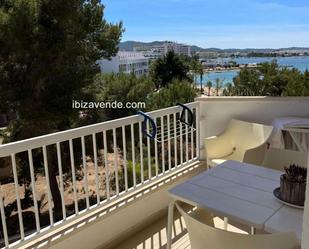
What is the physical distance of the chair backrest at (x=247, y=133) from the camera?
3248 mm

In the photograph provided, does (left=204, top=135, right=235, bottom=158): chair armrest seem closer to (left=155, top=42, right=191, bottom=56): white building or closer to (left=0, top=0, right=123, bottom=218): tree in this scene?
(left=0, top=0, right=123, bottom=218): tree

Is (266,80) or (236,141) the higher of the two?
(236,141)

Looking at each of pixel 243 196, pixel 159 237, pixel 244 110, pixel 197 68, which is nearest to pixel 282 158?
pixel 243 196

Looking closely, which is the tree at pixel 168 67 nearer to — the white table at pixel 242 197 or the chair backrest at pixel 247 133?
the chair backrest at pixel 247 133

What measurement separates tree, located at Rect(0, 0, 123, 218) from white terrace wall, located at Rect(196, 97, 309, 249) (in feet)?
22.2

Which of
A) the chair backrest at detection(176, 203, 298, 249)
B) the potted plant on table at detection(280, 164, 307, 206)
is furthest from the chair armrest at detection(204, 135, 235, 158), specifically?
the chair backrest at detection(176, 203, 298, 249)

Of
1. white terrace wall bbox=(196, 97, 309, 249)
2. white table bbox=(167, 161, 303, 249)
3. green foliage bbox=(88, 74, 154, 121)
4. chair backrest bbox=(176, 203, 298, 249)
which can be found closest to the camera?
chair backrest bbox=(176, 203, 298, 249)

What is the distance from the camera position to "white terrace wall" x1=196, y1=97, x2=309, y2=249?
361 cm

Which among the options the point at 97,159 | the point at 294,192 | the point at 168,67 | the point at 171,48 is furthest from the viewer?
the point at 171,48

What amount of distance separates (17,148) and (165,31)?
32488 mm

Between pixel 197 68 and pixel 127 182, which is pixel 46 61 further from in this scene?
pixel 197 68

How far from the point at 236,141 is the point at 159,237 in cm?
140

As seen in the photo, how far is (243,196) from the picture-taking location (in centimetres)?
163

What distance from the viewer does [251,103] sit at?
3709 mm
